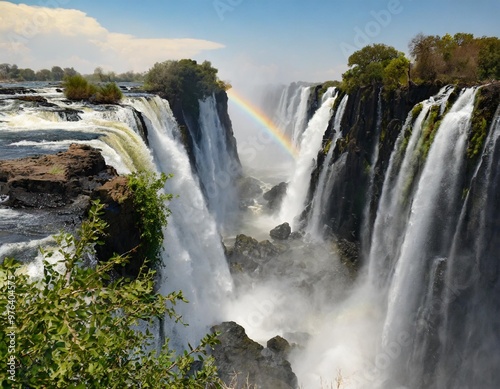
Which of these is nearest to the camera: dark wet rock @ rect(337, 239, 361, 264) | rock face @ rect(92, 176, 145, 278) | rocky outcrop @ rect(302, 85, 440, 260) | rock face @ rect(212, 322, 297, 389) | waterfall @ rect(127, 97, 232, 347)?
rock face @ rect(92, 176, 145, 278)

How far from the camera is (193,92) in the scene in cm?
3928

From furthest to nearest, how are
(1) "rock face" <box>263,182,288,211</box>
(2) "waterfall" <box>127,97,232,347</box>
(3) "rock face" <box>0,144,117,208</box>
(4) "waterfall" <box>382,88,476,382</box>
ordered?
(1) "rock face" <box>263,182,288,211</box> < (4) "waterfall" <box>382,88,476,382</box> < (2) "waterfall" <box>127,97,232,347</box> < (3) "rock face" <box>0,144,117,208</box>

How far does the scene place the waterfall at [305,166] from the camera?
112 ft

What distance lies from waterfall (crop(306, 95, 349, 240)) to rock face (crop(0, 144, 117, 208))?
63.4 feet

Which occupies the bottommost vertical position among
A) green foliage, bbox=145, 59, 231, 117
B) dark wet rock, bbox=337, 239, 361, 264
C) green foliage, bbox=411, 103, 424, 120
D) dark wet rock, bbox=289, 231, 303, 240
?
dark wet rock, bbox=289, 231, 303, 240

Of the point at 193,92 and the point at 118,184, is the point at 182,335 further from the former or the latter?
the point at 193,92

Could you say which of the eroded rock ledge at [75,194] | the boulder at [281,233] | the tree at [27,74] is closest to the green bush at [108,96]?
the eroded rock ledge at [75,194]

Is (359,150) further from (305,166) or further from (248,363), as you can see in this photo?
(248,363)

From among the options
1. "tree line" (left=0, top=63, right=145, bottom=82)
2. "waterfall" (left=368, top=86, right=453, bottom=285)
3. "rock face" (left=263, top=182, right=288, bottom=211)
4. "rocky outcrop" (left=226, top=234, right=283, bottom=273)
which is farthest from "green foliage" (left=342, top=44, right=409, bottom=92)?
"tree line" (left=0, top=63, right=145, bottom=82)

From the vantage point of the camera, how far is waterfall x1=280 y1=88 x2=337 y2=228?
3422 cm

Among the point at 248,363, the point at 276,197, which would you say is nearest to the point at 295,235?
the point at 276,197

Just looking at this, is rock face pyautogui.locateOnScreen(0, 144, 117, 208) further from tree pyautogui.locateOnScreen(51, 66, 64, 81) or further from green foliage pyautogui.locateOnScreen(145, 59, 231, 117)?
tree pyautogui.locateOnScreen(51, 66, 64, 81)

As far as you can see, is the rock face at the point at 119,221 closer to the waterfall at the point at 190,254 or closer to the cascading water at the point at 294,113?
the waterfall at the point at 190,254

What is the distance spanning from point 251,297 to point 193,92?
85.7 ft
